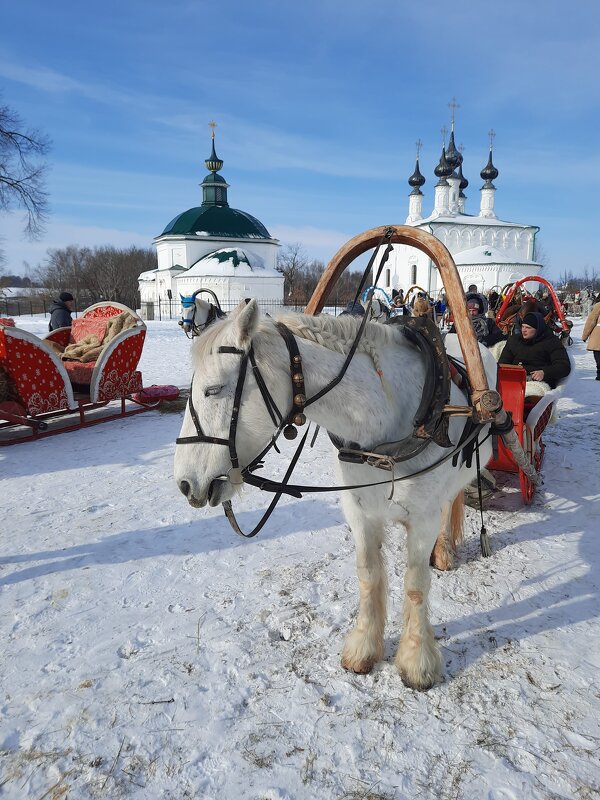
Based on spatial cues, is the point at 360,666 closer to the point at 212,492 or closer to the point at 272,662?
the point at 272,662

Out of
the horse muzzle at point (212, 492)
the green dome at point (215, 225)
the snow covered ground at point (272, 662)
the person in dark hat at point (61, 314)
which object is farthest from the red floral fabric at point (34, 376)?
the green dome at point (215, 225)

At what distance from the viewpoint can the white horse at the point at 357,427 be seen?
5.62ft

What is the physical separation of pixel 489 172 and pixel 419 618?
55.4 metres

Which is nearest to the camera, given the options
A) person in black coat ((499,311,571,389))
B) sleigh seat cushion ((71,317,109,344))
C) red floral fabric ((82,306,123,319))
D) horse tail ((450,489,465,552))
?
horse tail ((450,489,465,552))

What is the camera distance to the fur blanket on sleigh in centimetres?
690

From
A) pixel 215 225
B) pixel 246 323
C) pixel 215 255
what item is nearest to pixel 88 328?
pixel 246 323

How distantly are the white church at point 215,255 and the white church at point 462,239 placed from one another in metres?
14.3

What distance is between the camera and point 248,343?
5.45 ft

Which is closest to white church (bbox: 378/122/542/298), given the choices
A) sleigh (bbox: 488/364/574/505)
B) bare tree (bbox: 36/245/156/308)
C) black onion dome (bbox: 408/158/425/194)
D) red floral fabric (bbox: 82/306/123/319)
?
black onion dome (bbox: 408/158/425/194)

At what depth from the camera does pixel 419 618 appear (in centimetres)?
240

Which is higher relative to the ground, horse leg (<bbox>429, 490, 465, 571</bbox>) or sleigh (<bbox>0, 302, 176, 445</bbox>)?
sleigh (<bbox>0, 302, 176, 445</bbox>)

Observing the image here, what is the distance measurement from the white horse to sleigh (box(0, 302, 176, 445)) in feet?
15.5

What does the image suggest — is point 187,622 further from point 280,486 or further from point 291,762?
point 280,486

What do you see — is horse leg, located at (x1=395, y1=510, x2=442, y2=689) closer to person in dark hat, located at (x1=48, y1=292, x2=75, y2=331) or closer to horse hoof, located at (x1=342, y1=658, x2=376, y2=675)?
horse hoof, located at (x1=342, y1=658, x2=376, y2=675)
